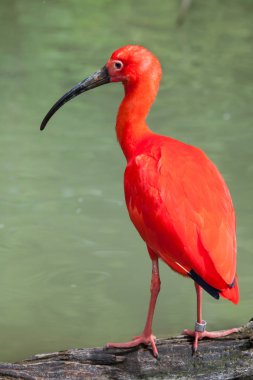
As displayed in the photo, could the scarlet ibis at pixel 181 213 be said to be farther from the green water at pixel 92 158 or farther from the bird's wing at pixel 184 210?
the green water at pixel 92 158

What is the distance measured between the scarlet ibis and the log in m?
0.05

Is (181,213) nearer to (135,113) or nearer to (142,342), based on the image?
(142,342)

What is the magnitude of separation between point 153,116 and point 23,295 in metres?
3.18

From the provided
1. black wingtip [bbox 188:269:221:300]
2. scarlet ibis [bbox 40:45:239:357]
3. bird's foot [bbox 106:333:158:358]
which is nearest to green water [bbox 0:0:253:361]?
bird's foot [bbox 106:333:158:358]

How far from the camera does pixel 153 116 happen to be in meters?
8.77

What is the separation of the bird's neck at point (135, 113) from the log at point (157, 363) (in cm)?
82

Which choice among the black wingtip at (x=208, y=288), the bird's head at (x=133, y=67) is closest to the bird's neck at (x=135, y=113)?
the bird's head at (x=133, y=67)

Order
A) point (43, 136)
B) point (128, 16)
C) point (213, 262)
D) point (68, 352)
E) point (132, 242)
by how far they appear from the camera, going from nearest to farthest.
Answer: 1. point (213, 262)
2. point (68, 352)
3. point (132, 242)
4. point (43, 136)
5. point (128, 16)

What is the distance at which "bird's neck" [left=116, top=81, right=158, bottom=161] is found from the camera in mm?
3951

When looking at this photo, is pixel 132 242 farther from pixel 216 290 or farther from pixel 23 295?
pixel 216 290

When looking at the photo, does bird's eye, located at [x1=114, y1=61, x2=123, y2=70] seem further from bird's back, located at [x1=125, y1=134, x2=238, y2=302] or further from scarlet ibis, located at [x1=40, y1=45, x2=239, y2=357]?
bird's back, located at [x1=125, y1=134, x2=238, y2=302]

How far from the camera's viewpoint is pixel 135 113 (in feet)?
13.0

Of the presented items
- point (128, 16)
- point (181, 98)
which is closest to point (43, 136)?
point (181, 98)

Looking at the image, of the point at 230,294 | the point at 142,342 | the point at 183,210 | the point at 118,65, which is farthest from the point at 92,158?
the point at 230,294
